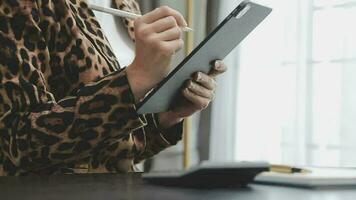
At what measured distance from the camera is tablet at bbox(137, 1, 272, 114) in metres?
0.86

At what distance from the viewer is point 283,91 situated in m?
2.24

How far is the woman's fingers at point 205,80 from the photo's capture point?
1.00 meters

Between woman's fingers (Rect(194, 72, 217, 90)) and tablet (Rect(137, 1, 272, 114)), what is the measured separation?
0.01 m

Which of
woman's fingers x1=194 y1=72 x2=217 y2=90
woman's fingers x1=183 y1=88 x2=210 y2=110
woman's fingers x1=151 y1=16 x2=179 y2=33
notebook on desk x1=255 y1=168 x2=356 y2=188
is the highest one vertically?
woman's fingers x1=151 y1=16 x2=179 y2=33

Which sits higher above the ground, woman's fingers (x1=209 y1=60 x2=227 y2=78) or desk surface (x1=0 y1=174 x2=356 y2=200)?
woman's fingers (x1=209 y1=60 x2=227 y2=78)

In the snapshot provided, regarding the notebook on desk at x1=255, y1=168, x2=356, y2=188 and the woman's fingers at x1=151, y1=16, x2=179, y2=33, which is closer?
the notebook on desk at x1=255, y1=168, x2=356, y2=188

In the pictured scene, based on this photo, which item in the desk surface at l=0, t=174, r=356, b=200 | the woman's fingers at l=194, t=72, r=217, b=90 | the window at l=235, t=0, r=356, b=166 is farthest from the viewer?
the window at l=235, t=0, r=356, b=166

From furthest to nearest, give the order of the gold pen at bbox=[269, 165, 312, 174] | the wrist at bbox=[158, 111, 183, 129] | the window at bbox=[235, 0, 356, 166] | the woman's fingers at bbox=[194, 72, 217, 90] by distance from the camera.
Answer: the window at bbox=[235, 0, 356, 166] → the wrist at bbox=[158, 111, 183, 129] → the woman's fingers at bbox=[194, 72, 217, 90] → the gold pen at bbox=[269, 165, 312, 174]

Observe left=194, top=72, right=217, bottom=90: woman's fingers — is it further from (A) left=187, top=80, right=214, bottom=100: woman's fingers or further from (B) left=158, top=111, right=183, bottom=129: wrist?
(B) left=158, top=111, right=183, bottom=129: wrist

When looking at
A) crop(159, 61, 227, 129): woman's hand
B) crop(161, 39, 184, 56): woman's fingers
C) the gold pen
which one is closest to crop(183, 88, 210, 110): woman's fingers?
crop(159, 61, 227, 129): woman's hand

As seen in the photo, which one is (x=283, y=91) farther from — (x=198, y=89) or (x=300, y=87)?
(x=198, y=89)

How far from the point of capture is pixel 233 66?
2.41 metres

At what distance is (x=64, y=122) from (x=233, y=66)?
1563 millimetres

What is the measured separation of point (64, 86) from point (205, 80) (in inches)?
10.4
